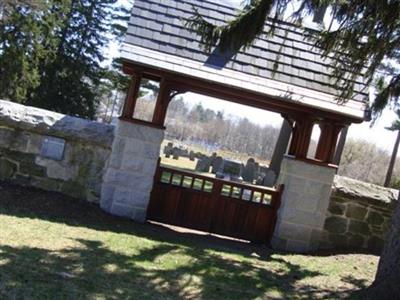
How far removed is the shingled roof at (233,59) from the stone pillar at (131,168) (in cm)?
125

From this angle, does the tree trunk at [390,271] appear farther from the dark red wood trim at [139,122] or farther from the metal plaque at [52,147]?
the metal plaque at [52,147]

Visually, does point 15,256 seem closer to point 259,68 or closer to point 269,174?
point 259,68

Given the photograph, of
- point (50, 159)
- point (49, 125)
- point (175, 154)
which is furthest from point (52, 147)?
point (175, 154)

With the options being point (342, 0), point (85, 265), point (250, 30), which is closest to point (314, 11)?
point (342, 0)

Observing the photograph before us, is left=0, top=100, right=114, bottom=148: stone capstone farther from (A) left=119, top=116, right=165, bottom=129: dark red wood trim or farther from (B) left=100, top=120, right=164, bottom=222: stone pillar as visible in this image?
(A) left=119, top=116, right=165, bottom=129: dark red wood trim

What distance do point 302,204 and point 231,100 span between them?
2.35 meters

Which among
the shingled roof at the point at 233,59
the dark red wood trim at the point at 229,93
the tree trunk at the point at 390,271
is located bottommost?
the tree trunk at the point at 390,271

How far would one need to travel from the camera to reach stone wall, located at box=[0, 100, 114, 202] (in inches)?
343

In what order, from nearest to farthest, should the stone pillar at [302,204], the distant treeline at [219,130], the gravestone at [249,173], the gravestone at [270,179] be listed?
the stone pillar at [302,204], the gravestone at [270,179], the gravestone at [249,173], the distant treeline at [219,130]

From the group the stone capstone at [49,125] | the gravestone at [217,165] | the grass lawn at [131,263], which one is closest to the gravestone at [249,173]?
the gravestone at [217,165]

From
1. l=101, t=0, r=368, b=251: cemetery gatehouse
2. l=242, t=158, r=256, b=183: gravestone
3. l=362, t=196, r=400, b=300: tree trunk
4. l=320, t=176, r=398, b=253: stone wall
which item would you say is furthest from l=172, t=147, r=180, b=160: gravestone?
l=362, t=196, r=400, b=300: tree trunk

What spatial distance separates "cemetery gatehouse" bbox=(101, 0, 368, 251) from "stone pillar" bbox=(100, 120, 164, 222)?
18mm

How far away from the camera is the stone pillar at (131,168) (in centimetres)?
852

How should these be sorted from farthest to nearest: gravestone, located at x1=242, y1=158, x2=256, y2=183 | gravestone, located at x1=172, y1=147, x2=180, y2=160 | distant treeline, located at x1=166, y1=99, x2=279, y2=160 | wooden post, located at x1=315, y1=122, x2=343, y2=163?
distant treeline, located at x1=166, y1=99, x2=279, y2=160, gravestone, located at x1=172, y1=147, x2=180, y2=160, gravestone, located at x1=242, y1=158, x2=256, y2=183, wooden post, located at x1=315, y1=122, x2=343, y2=163
